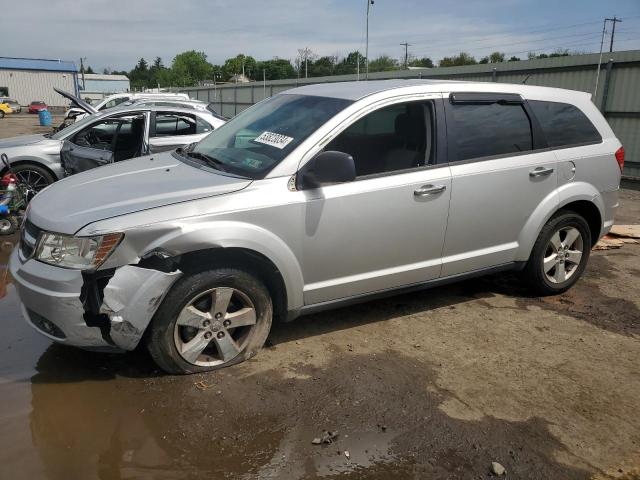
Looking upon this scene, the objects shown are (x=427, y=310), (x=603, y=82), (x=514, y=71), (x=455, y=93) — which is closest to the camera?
(x=455, y=93)

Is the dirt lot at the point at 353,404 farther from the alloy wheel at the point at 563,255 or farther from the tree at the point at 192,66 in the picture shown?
the tree at the point at 192,66

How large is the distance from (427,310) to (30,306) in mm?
3037

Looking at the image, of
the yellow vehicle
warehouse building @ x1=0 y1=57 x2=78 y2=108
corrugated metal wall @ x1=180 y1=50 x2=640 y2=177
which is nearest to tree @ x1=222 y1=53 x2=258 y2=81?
warehouse building @ x1=0 y1=57 x2=78 y2=108

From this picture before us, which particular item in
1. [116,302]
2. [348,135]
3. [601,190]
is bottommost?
[116,302]

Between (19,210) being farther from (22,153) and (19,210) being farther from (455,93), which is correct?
(455,93)

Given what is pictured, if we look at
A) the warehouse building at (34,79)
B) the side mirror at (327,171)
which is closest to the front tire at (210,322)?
the side mirror at (327,171)

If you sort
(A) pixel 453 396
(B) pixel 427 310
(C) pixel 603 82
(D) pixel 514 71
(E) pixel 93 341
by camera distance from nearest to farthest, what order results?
(E) pixel 93 341
(A) pixel 453 396
(B) pixel 427 310
(C) pixel 603 82
(D) pixel 514 71

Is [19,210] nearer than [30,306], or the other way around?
[30,306]

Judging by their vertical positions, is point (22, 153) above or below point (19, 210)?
above

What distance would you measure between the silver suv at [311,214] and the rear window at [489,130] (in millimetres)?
16

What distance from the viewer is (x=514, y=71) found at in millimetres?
14766

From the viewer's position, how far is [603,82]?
13.0 meters

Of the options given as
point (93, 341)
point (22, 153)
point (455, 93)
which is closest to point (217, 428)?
point (93, 341)

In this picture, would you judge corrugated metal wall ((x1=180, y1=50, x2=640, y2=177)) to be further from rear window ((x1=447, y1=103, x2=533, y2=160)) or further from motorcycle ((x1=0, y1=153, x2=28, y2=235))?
motorcycle ((x1=0, y1=153, x2=28, y2=235))
